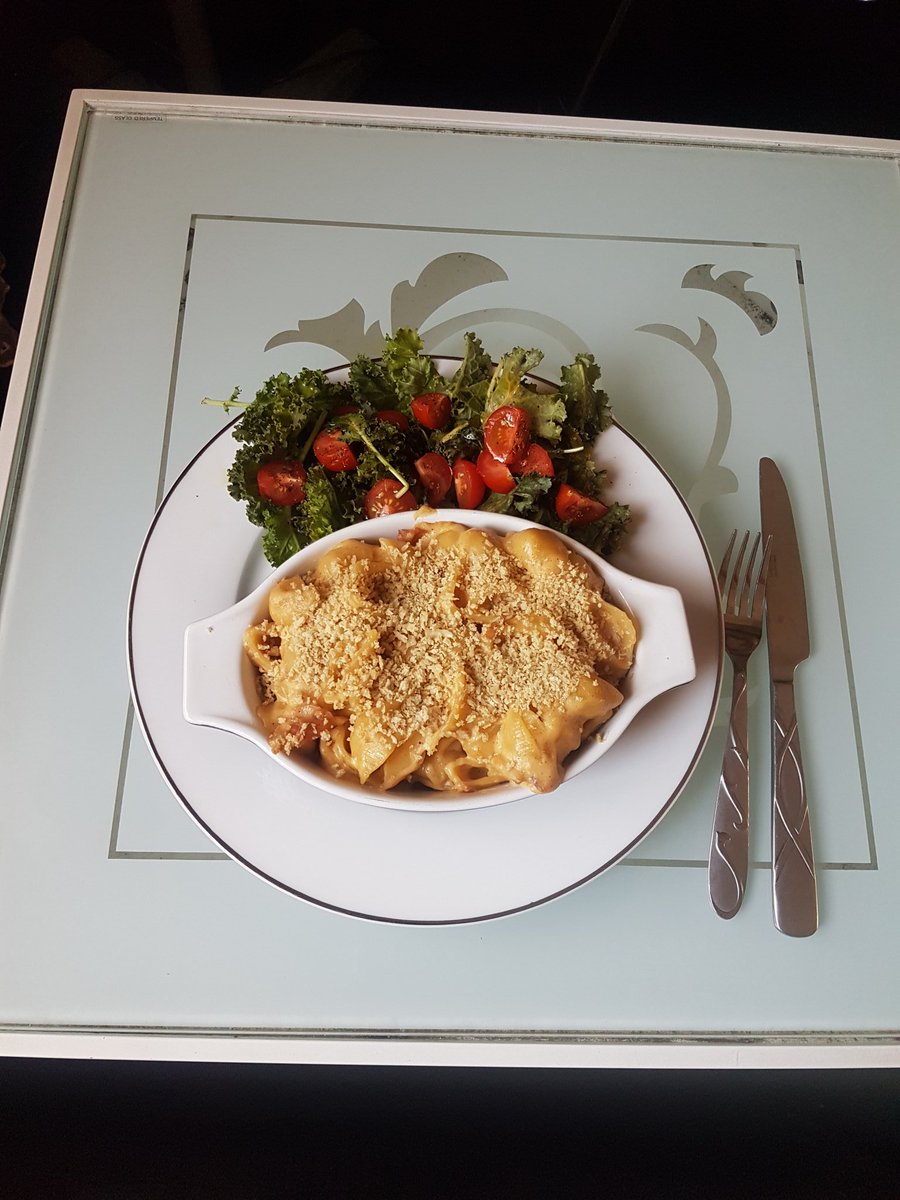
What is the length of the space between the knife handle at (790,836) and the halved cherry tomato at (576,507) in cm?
48

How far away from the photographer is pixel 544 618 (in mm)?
1362

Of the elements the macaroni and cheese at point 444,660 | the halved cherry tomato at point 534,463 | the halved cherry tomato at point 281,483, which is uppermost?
the halved cherry tomato at point 534,463

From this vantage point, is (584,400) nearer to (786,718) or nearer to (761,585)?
(761,585)

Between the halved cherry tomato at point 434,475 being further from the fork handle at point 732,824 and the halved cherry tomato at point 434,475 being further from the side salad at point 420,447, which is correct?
the fork handle at point 732,824

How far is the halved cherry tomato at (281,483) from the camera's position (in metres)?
1.59

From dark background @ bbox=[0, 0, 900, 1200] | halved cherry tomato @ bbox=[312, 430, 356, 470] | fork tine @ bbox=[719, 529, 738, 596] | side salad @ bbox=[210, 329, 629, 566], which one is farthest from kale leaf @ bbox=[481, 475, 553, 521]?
dark background @ bbox=[0, 0, 900, 1200]

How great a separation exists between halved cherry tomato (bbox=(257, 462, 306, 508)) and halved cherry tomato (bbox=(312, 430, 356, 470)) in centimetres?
6

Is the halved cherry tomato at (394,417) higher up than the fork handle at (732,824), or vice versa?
the halved cherry tomato at (394,417)

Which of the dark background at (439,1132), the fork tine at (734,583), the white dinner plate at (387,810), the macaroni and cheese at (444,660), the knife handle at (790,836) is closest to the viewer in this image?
the macaroni and cheese at (444,660)

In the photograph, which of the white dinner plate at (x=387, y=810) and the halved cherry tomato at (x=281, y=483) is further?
the halved cherry tomato at (x=281, y=483)

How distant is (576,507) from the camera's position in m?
1.58

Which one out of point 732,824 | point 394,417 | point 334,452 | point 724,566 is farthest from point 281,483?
point 732,824

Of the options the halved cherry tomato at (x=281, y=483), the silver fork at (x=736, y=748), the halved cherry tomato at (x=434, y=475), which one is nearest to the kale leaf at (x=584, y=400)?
the halved cherry tomato at (x=434, y=475)

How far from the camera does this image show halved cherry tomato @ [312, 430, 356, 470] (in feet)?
5.33
